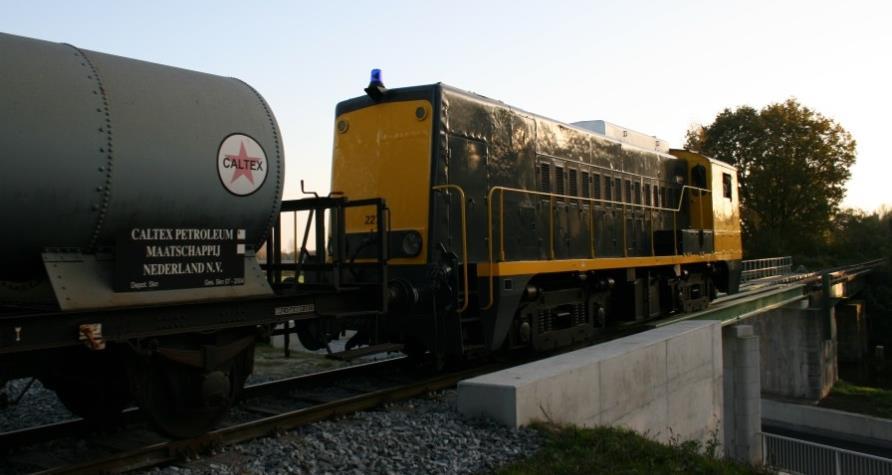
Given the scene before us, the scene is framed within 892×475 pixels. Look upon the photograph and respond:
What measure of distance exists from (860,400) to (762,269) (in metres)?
8.14

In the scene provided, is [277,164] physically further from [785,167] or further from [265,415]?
[785,167]

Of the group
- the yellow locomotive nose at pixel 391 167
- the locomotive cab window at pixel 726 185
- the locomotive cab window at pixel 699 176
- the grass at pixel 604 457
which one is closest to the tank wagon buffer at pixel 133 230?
the grass at pixel 604 457

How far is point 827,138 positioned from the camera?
49.7 meters

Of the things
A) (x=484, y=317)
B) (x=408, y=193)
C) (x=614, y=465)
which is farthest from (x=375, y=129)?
(x=614, y=465)

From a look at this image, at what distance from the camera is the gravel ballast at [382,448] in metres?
5.08

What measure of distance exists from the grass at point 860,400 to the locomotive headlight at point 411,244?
2970 cm

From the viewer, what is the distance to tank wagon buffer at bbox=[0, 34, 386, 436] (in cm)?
445

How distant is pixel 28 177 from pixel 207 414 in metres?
2.38

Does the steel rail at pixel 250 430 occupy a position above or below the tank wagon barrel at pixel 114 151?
below

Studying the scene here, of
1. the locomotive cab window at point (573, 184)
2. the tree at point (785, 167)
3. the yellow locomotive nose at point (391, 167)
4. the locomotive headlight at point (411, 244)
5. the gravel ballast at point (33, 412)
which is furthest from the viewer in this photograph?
the tree at point (785, 167)

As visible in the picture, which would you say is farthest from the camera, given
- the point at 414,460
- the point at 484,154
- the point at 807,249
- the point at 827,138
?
the point at 807,249

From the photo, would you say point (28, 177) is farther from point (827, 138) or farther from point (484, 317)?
point (827, 138)

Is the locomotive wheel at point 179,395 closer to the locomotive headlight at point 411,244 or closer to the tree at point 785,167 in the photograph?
the locomotive headlight at point 411,244

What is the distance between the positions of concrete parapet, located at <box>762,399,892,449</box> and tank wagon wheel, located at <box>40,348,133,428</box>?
99.4 ft
